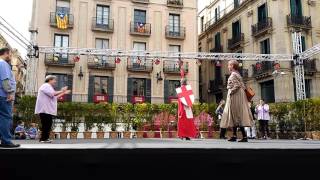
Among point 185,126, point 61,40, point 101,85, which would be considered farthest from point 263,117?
point 61,40

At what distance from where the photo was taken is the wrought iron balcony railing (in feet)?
85.5

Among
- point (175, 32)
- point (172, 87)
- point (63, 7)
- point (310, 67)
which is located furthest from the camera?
point (175, 32)

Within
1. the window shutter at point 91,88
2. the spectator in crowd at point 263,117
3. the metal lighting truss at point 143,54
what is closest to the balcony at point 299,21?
the metal lighting truss at point 143,54

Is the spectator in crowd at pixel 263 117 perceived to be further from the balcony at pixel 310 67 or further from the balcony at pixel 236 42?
the balcony at pixel 236 42

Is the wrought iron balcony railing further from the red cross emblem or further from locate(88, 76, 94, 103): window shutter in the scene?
the red cross emblem

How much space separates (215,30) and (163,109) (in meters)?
18.4

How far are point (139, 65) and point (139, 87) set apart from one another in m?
1.75

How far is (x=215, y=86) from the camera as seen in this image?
33.5 meters

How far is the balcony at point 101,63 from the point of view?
1062 inches

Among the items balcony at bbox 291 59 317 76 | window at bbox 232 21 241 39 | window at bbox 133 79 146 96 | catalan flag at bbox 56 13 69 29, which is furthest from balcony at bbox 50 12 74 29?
balcony at bbox 291 59 317 76

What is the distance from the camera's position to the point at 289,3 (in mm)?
26625

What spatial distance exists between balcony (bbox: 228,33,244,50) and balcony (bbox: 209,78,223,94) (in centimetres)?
332

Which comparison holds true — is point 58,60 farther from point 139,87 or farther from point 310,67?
point 310,67
